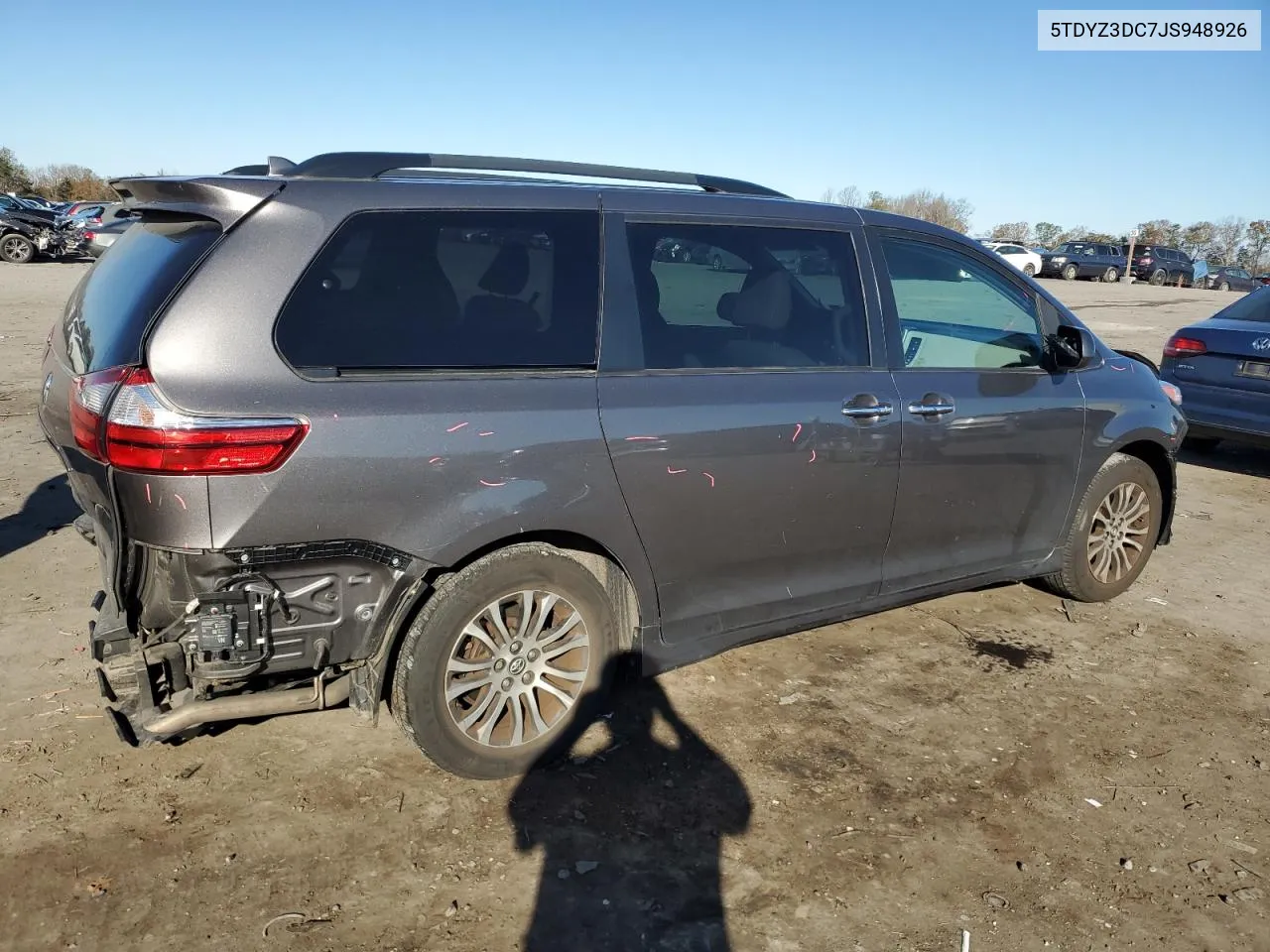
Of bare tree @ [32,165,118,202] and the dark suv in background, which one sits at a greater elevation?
bare tree @ [32,165,118,202]

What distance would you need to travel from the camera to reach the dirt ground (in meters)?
2.62

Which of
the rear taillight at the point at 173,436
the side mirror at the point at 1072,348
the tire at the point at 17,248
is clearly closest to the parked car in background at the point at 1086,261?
the tire at the point at 17,248

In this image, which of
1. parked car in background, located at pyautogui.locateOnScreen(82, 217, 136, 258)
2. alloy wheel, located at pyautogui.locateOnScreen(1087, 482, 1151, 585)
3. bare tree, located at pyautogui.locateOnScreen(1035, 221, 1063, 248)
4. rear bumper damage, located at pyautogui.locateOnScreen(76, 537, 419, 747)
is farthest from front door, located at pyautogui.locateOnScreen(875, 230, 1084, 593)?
bare tree, located at pyautogui.locateOnScreen(1035, 221, 1063, 248)

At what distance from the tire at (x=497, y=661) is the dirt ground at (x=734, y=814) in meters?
0.17

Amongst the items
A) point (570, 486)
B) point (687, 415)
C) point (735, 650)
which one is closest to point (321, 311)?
point (570, 486)

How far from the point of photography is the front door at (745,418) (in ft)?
10.6

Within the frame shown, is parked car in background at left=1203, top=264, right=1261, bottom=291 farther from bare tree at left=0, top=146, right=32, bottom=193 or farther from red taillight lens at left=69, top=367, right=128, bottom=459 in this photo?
bare tree at left=0, top=146, right=32, bottom=193

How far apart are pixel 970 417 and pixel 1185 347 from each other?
5.14 meters

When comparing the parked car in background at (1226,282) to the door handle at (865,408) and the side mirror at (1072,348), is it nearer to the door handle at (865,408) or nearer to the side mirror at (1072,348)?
the side mirror at (1072,348)

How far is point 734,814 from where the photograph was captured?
10.2 feet

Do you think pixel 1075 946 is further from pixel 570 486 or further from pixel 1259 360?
pixel 1259 360

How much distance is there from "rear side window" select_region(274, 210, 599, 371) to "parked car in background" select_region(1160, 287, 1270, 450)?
6490 millimetres

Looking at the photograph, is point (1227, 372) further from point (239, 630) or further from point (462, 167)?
point (239, 630)

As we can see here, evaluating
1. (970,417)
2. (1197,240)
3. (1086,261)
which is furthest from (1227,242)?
(970,417)
